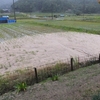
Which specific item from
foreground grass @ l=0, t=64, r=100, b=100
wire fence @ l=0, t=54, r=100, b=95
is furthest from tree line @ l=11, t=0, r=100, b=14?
foreground grass @ l=0, t=64, r=100, b=100

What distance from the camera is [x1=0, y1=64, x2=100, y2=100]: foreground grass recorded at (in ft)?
15.8

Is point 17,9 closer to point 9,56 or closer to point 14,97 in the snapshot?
point 9,56

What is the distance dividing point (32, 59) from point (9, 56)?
5.39ft

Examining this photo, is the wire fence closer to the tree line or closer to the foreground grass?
the foreground grass

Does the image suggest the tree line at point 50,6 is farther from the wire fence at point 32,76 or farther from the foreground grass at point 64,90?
the foreground grass at point 64,90

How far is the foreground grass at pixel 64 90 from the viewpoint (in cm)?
481

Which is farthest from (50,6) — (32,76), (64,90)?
(64,90)

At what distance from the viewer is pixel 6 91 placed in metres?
5.88

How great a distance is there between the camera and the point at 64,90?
5.26 meters

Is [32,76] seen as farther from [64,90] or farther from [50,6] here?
[50,6]

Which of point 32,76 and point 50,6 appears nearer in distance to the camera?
point 32,76

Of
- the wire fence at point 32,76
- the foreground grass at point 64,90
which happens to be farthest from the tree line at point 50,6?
the foreground grass at point 64,90

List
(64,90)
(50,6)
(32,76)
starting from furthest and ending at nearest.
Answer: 1. (50,6)
2. (32,76)
3. (64,90)

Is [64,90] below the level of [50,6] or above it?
below
